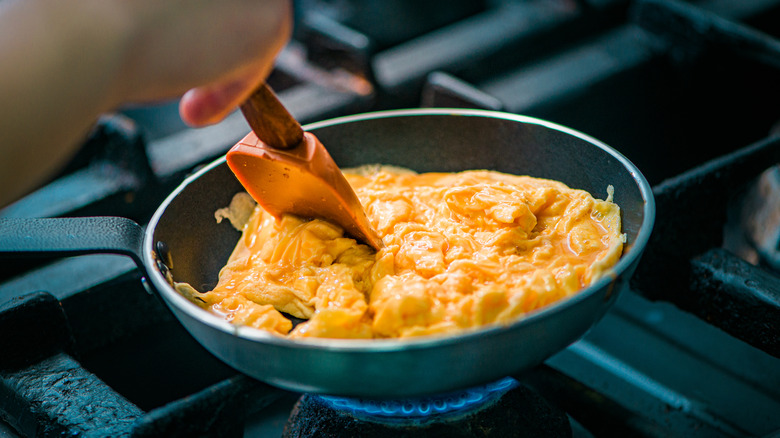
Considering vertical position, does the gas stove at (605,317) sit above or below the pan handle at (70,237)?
below

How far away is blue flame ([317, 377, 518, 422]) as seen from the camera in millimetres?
1149

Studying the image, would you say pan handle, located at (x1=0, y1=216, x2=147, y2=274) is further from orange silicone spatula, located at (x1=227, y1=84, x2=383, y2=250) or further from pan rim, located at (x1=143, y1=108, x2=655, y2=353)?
orange silicone spatula, located at (x1=227, y1=84, x2=383, y2=250)

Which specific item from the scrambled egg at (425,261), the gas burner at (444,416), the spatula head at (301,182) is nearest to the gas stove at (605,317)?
the gas burner at (444,416)

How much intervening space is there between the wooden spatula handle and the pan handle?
1.04 ft

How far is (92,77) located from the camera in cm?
79

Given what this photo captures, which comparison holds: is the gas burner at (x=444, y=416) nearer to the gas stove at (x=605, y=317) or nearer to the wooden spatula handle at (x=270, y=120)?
the gas stove at (x=605, y=317)

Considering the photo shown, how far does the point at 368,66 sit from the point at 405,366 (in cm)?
149

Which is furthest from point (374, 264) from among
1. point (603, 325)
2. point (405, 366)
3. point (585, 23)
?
point (585, 23)

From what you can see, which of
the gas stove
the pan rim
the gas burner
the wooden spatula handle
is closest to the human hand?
the wooden spatula handle

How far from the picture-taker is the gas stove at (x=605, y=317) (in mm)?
1190

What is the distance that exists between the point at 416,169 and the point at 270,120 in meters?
0.62

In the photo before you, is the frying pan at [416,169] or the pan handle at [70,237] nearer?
the frying pan at [416,169]

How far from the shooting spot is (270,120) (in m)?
1.13

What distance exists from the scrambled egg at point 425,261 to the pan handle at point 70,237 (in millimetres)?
139
